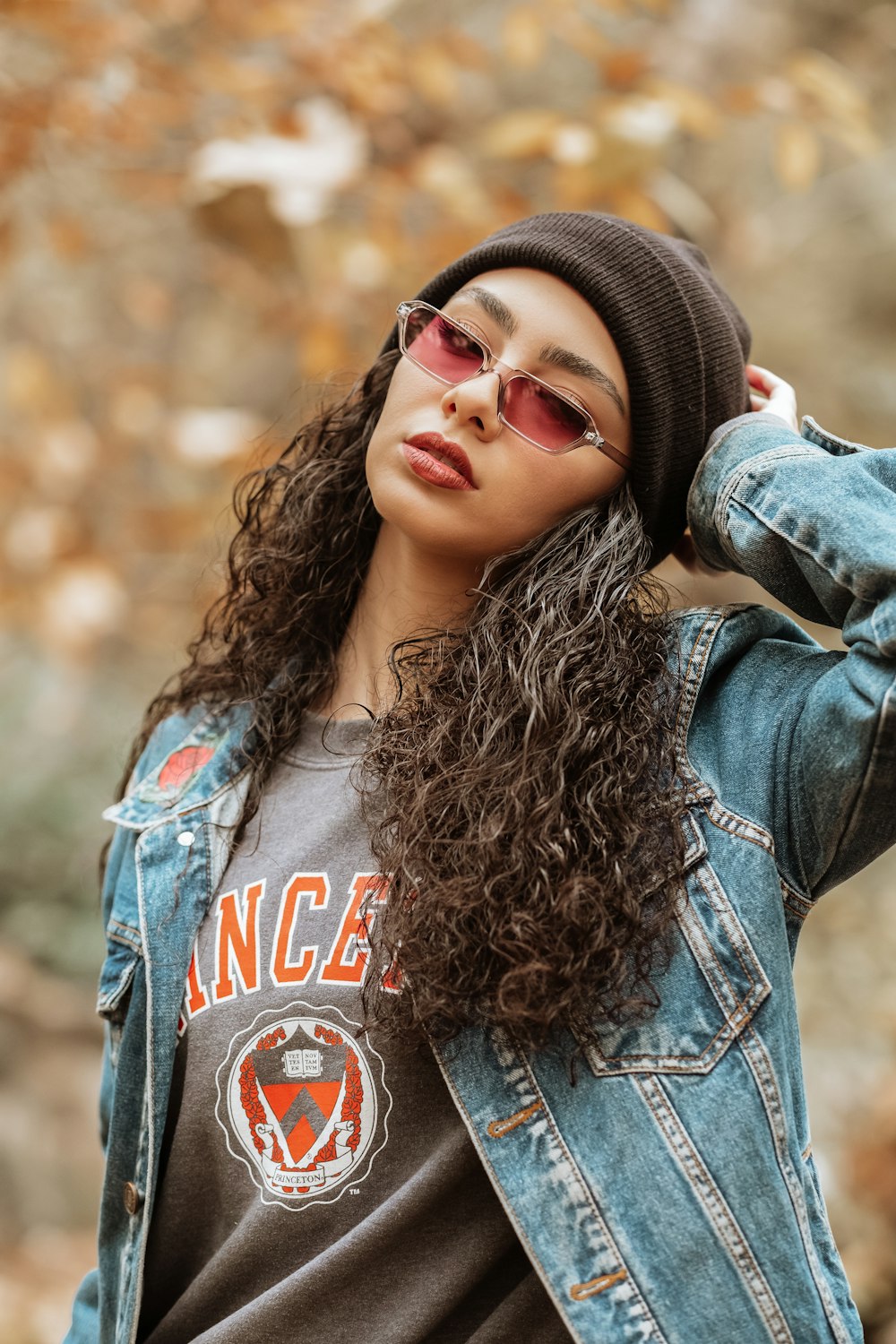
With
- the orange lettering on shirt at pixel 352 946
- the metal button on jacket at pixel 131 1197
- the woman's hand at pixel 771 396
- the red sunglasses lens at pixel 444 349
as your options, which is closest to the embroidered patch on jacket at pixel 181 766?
the orange lettering on shirt at pixel 352 946

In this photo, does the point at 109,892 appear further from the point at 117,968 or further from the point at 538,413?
the point at 538,413

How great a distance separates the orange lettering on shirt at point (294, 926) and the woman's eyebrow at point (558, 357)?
759 mm

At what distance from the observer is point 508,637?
1.53m

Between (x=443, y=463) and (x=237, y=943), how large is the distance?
0.70 meters

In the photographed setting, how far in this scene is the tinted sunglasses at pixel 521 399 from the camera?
1.57 m

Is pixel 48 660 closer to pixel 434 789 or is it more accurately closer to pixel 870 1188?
pixel 870 1188

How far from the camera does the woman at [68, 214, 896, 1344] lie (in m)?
1.28

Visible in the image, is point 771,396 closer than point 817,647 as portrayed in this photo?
No

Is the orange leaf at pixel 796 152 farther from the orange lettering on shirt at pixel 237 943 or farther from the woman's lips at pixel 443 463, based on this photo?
the orange lettering on shirt at pixel 237 943

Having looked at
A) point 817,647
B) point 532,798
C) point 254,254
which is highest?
point 817,647

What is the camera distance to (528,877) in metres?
1.32

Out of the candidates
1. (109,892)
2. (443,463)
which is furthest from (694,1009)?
(109,892)

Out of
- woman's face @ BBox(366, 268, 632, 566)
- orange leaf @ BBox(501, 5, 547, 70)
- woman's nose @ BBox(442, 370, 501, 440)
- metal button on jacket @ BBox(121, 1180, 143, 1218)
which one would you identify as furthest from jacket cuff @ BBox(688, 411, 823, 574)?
orange leaf @ BBox(501, 5, 547, 70)

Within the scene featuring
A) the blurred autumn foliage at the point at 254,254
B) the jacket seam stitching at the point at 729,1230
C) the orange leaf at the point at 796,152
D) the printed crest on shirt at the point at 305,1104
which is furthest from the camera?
the blurred autumn foliage at the point at 254,254
